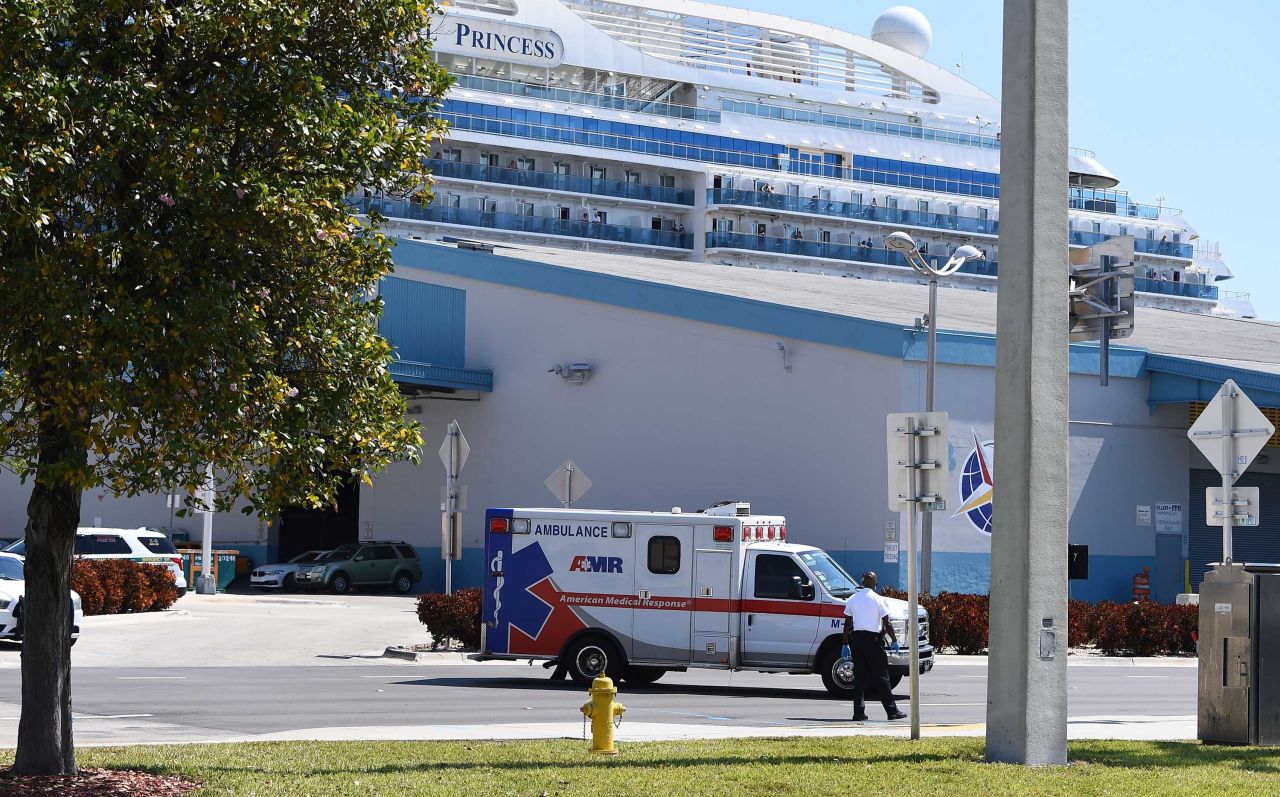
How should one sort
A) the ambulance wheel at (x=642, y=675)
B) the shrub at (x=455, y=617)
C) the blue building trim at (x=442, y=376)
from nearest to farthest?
the ambulance wheel at (x=642, y=675)
the shrub at (x=455, y=617)
the blue building trim at (x=442, y=376)

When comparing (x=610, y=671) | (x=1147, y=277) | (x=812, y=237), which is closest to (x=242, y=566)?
(x=610, y=671)

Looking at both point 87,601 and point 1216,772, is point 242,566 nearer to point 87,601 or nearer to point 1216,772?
point 87,601

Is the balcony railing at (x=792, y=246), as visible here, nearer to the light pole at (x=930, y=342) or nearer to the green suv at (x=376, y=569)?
the green suv at (x=376, y=569)

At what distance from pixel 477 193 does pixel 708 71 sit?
18870 mm

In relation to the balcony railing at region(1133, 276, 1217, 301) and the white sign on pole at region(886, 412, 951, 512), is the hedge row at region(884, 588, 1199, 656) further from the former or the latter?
the balcony railing at region(1133, 276, 1217, 301)

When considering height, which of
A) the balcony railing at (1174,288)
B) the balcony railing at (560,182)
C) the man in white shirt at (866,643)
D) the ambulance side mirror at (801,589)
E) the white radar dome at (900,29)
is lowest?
the man in white shirt at (866,643)

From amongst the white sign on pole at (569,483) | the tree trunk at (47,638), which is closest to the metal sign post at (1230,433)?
the tree trunk at (47,638)

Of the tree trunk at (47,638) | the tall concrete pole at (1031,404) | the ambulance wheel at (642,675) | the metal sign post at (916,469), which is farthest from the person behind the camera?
the ambulance wheel at (642,675)

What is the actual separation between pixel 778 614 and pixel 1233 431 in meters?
6.60

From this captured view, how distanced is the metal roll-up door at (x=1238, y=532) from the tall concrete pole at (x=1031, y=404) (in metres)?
25.7

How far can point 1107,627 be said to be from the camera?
3028cm

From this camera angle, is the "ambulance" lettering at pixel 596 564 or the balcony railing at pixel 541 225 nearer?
the "ambulance" lettering at pixel 596 564

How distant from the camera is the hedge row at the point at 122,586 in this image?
32.3 m

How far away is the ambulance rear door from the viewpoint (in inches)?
850
